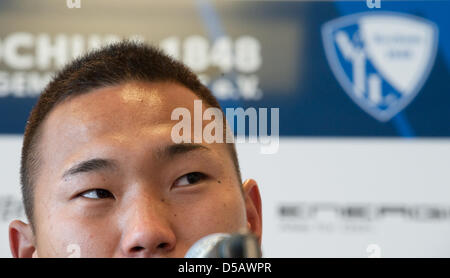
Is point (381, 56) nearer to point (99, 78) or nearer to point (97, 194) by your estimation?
point (99, 78)

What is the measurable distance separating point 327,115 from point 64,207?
943 millimetres

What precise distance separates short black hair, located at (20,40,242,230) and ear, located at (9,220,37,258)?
20mm

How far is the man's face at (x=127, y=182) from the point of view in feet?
2.18

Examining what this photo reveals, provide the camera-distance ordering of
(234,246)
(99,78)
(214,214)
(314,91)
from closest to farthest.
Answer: (234,246) < (214,214) < (99,78) < (314,91)

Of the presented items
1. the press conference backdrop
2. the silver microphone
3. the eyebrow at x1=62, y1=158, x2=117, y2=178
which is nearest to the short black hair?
the eyebrow at x1=62, y1=158, x2=117, y2=178

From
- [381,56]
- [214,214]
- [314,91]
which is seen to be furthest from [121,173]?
[381,56]

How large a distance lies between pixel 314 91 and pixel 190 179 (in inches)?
34.5

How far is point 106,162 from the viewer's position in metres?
0.71

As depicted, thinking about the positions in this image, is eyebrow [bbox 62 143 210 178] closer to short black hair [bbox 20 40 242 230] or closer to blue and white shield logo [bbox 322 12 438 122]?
short black hair [bbox 20 40 242 230]

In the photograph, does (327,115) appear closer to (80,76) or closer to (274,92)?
(274,92)

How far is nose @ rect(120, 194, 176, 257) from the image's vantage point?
62cm

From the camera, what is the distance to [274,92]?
5.03 ft
